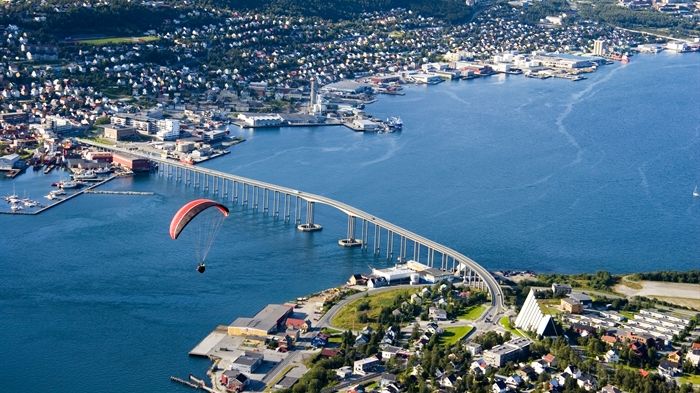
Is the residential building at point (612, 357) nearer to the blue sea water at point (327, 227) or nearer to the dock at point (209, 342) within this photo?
the blue sea water at point (327, 227)

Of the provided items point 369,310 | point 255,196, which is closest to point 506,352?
point 369,310

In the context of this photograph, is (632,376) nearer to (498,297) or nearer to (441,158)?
(498,297)

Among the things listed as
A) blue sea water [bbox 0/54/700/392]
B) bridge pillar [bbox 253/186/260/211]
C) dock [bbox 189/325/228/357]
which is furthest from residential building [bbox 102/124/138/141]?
dock [bbox 189/325/228/357]

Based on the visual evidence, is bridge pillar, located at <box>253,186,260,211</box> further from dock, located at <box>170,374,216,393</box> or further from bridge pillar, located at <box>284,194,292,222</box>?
dock, located at <box>170,374,216,393</box>

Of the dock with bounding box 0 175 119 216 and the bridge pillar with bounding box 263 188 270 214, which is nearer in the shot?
the dock with bounding box 0 175 119 216

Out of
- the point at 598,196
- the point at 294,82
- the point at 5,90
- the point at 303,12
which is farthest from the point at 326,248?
the point at 303,12

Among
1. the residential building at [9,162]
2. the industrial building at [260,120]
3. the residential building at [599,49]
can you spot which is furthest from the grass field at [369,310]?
the residential building at [599,49]

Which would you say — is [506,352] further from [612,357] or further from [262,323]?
[262,323]
